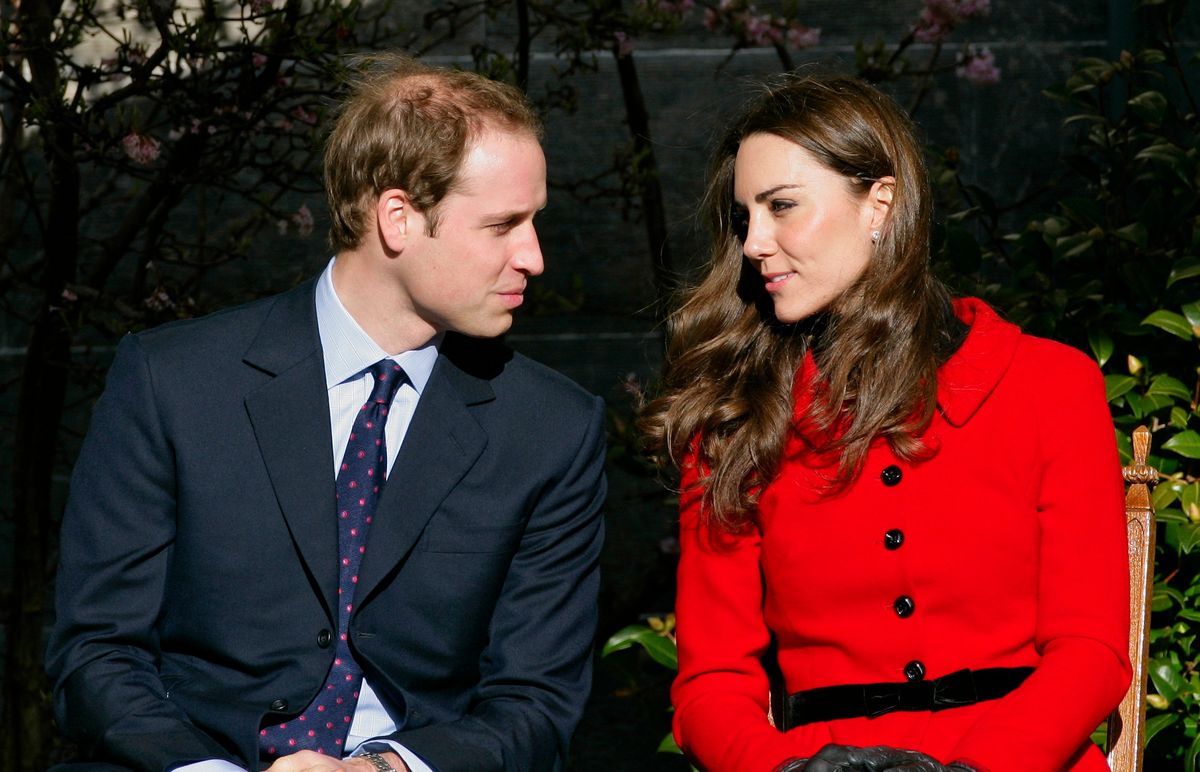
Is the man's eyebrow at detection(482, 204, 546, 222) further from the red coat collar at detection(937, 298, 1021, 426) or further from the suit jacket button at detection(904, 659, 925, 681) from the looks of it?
the suit jacket button at detection(904, 659, 925, 681)

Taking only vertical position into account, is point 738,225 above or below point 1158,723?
above

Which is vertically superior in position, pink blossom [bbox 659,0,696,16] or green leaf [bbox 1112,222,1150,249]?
pink blossom [bbox 659,0,696,16]

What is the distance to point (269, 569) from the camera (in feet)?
8.01

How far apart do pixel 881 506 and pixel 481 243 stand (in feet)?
2.62

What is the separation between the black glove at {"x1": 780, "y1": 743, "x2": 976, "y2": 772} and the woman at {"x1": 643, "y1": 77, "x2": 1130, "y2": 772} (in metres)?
0.08

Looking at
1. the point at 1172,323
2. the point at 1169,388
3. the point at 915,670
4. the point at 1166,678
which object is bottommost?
the point at 1166,678

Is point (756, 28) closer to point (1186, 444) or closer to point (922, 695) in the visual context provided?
point (1186, 444)

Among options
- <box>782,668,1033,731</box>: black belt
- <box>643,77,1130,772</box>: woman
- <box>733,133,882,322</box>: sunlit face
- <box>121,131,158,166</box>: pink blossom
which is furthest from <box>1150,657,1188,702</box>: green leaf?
<box>121,131,158,166</box>: pink blossom

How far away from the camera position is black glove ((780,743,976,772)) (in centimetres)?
214

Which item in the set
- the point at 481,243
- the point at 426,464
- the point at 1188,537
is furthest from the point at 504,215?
the point at 1188,537

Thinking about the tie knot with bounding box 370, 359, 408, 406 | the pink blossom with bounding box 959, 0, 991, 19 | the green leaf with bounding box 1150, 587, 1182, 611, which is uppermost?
the pink blossom with bounding box 959, 0, 991, 19

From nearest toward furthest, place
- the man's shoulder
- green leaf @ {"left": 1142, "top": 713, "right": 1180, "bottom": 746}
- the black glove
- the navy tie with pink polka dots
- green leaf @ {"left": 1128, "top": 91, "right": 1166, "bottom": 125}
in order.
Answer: the black glove, the navy tie with pink polka dots, the man's shoulder, green leaf @ {"left": 1142, "top": 713, "right": 1180, "bottom": 746}, green leaf @ {"left": 1128, "top": 91, "right": 1166, "bottom": 125}

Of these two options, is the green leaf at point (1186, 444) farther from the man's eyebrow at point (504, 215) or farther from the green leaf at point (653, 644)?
the man's eyebrow at point (504, 215)

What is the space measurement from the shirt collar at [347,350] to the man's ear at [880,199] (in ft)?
2.61
